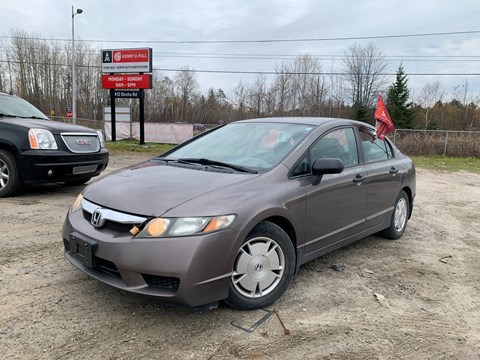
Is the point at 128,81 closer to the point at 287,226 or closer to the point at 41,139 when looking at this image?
the point at 41,139

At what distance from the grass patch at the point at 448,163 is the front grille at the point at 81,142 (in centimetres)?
1237

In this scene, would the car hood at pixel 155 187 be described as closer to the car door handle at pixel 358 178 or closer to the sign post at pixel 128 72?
the car door handle at pixel 358 178

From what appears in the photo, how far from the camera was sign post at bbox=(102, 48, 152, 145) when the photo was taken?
61.1ft

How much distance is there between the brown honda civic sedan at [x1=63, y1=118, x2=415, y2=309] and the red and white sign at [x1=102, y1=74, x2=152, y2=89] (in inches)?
616

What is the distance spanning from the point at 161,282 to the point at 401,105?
173 feet

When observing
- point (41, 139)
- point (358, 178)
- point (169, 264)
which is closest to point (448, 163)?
point (358, 178)

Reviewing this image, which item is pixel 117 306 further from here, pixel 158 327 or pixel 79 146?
pixel 79 146

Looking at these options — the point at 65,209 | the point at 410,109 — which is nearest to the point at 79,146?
the point at 65,209

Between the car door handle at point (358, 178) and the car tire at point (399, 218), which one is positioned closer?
the car door handle at point (358, 178)

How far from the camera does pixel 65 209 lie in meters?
5.65

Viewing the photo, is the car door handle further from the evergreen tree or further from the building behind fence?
the evergreen tree

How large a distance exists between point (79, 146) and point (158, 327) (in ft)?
15.0

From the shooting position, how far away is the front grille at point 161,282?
2.53 m

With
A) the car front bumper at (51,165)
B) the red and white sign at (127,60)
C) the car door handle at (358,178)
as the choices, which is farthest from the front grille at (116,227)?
the red and white sign at (127,60)
